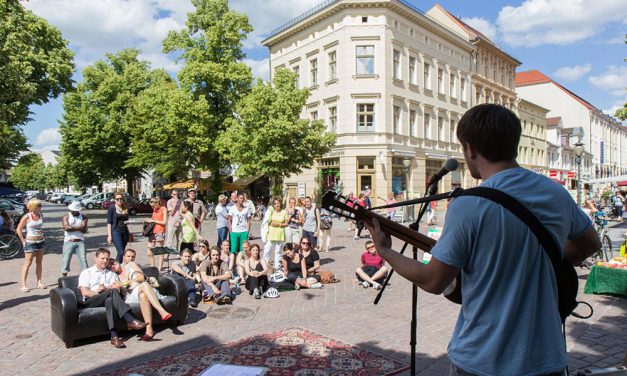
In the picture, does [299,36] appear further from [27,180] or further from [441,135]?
[27,180]

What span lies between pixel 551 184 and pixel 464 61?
132 ft

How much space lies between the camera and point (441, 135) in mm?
35906

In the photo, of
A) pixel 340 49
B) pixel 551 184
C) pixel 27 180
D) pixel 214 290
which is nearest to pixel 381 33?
pixel 340 49

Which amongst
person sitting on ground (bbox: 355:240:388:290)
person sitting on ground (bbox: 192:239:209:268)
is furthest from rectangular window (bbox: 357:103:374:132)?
person sitting on ground (bbox: 192:239:209:268)

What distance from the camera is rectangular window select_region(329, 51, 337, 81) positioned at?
3097 centimetres

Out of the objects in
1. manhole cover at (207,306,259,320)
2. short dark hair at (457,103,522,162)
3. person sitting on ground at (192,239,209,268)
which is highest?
short dark hair at (457,103,522,162)

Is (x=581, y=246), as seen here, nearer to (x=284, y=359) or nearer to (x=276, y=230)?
(x=284, y=359)

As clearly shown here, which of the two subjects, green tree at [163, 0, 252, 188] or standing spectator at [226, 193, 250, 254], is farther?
green tree at [163, 0, 252, 188]

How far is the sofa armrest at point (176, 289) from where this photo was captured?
6782 mm

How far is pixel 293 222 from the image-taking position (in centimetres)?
1321

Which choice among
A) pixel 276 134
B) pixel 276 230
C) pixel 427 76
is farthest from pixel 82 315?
pixel 427 76

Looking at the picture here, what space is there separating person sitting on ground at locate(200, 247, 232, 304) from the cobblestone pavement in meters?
0.27

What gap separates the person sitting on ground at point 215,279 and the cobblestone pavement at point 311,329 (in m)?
0.27

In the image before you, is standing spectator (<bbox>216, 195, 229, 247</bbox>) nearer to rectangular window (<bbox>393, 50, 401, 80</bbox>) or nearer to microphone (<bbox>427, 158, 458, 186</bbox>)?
microphone (<bbox>427, 158, 458, 186</bbox>)
